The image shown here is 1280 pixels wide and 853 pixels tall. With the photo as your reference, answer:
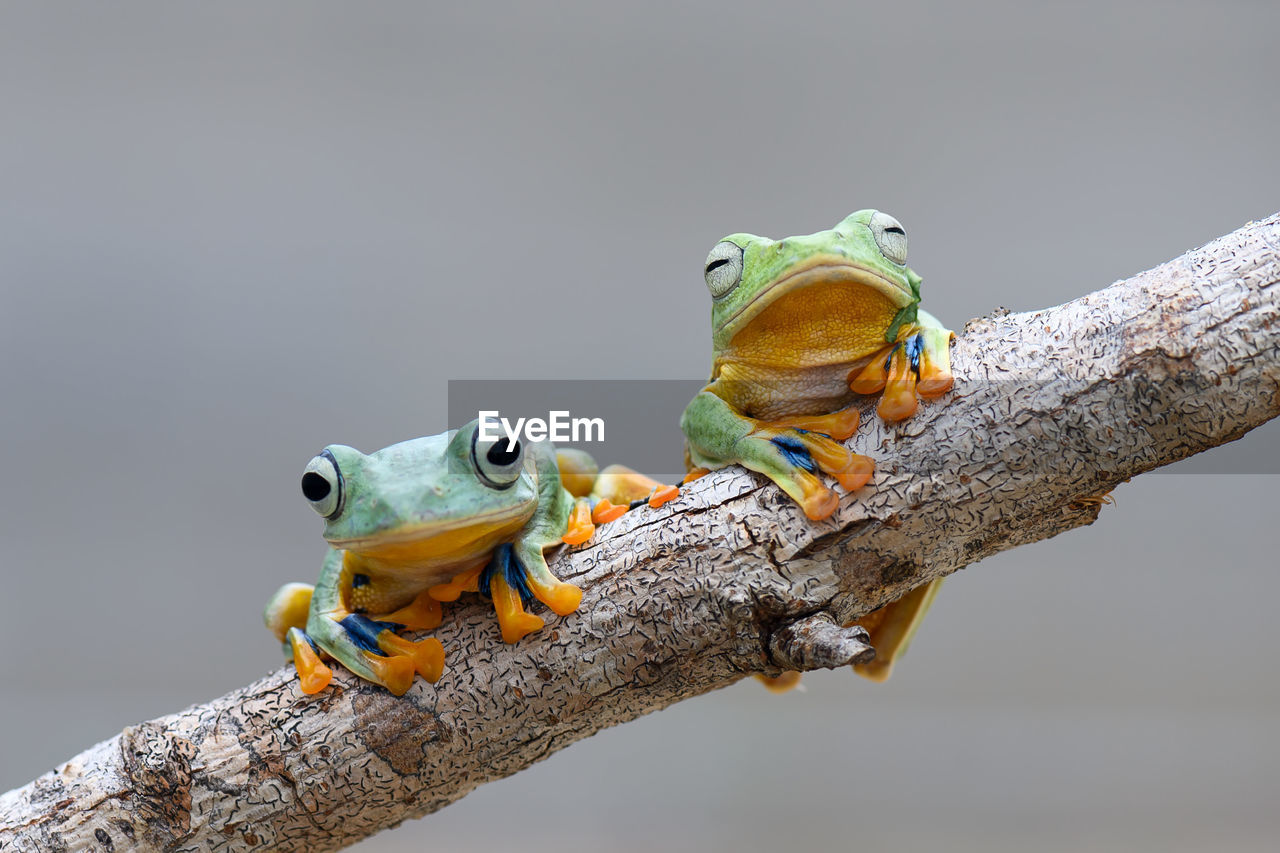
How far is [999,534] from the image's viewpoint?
190 cm

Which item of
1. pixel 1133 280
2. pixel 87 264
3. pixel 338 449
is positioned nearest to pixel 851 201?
pixel 1133 280

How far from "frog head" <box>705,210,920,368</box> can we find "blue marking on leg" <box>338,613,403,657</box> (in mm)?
1059

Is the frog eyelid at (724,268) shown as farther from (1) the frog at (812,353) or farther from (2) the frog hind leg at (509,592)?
(2) the frog hind leg at (509,592)

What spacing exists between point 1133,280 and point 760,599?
99cm

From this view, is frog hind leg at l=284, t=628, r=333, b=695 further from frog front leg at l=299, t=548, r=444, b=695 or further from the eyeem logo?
the eyeem logo

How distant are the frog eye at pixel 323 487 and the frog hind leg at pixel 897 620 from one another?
140cm

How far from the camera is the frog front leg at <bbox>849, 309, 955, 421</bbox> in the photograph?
6.16ft

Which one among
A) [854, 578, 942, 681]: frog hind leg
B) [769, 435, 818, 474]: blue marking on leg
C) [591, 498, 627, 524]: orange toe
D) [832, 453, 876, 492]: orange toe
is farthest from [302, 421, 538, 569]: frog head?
[854, 578, 942, 681]: frog hind leg

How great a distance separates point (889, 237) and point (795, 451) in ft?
1.78

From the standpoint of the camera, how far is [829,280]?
1.95 metres

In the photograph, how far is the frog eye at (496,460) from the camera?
1941 millimetres

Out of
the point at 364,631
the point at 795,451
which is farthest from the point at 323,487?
the point at 795,451

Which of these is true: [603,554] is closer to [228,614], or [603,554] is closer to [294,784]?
[294,784]

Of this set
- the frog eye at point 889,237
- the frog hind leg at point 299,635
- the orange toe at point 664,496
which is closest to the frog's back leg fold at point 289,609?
the frog hind leg at point 299,635
